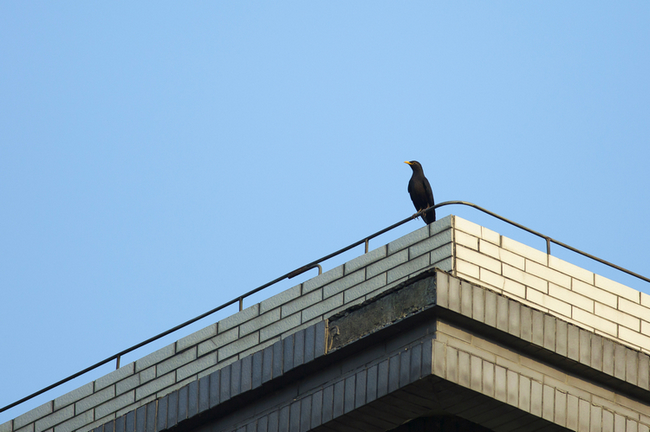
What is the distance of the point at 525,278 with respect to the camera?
15.9 meters

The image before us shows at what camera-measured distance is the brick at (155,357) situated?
18.7m

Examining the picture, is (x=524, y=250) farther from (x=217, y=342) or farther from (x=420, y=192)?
(x=420, y=192)

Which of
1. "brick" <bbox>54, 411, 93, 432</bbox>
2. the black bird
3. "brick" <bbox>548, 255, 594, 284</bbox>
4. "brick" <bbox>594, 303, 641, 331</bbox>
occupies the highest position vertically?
the black bird

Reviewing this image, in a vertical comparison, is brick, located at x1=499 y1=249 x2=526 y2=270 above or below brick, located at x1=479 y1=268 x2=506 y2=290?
above

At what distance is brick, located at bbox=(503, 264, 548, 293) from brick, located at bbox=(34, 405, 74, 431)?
26.7ft

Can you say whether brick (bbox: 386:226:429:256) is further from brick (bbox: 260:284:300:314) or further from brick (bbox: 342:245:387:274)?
brick (bbox: 260:284:300:314)

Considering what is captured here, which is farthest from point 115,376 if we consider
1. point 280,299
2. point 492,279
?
point 492,279

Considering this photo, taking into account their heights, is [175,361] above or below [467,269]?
below

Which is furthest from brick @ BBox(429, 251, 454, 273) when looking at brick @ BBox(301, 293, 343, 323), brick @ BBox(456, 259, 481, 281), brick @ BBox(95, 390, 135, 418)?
brick @ BBox(95, 390, 135, 418)

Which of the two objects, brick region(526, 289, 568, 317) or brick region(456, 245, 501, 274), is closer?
brick region(456, 245, 501, 274)

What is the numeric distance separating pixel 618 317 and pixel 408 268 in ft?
10.6

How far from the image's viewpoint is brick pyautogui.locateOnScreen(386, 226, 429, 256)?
16000 millimetres

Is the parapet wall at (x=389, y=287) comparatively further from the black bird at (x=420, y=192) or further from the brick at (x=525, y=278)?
the black bird at (x=420, y=192)

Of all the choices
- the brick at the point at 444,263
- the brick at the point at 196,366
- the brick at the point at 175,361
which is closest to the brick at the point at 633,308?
the brick at the point at 444,263
